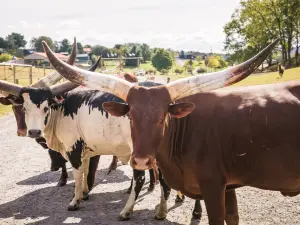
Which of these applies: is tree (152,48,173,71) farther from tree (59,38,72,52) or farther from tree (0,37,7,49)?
tree (0,37,7,49)

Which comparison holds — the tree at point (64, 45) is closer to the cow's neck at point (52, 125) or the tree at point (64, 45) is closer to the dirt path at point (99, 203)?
the dirt path at point (99, 203)

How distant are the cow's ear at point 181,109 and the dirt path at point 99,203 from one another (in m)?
2.78

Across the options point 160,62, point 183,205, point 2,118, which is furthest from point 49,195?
point 160,62

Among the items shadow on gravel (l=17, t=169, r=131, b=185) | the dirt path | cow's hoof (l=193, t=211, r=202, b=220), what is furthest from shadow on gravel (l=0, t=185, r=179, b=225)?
shadow on gravel (l=17, t=169, r=131, b=185)

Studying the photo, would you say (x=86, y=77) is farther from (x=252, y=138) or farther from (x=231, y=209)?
(x=231, y=209)

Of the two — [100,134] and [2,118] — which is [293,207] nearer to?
[100,134]

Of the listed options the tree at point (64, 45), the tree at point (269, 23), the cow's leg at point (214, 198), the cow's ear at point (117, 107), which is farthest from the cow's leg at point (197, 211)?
the tree at point (64, 45)

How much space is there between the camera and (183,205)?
702cm

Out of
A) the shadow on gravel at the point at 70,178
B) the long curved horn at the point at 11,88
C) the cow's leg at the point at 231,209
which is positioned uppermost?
the long curved horn at the point at 11,88

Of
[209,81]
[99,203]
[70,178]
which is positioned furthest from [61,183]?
[209,81]

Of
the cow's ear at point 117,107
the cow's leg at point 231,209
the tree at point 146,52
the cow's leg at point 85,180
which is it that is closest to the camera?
the cow's ear at point 117,107

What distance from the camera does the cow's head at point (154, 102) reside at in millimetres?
3986

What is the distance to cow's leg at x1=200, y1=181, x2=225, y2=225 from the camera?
4331 mm

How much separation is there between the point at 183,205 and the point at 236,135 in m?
3.12
